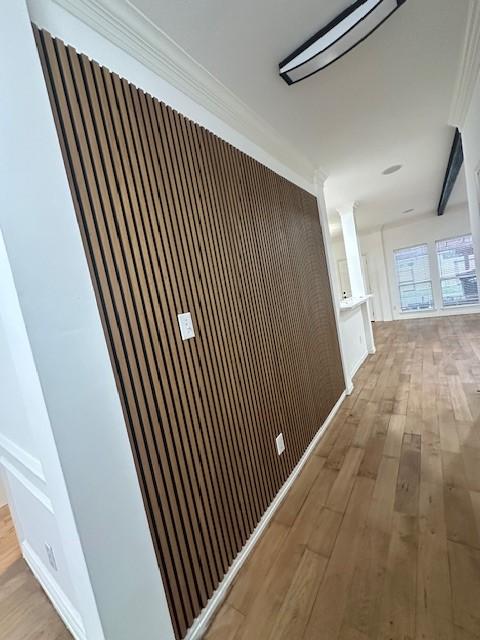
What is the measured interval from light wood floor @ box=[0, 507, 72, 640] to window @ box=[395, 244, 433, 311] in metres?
9.02

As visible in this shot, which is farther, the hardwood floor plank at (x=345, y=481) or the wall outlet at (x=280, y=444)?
the wall outlet at (x=280, y=444)

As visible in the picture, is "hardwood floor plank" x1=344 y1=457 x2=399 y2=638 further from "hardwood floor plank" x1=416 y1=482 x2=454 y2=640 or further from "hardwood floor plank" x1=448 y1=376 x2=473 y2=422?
"hardwood floor plank" x1=448 y1=376 x2=473 y2=422

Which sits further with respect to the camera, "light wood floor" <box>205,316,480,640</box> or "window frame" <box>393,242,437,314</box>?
"window frame" <box>393,242,437,314</box>

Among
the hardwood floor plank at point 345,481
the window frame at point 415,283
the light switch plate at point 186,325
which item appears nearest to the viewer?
the light switch plate at point 186,325

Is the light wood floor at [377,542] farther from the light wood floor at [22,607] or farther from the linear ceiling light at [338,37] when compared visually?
the linear ceiling light at [338,37]

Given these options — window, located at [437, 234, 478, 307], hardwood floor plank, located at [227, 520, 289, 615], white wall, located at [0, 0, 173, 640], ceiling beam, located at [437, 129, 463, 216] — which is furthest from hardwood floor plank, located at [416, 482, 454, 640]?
window, located at [437, 234, 478, 307]

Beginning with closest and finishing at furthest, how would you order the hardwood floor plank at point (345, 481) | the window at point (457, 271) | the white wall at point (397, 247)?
the hardwood floor plank at point (345, 481) < the window at point (457, 271) < the white wall at point (397, 247)

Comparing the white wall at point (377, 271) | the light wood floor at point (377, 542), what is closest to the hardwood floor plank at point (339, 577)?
the light wood floor at point (377, 542)

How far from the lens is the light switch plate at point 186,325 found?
128cm

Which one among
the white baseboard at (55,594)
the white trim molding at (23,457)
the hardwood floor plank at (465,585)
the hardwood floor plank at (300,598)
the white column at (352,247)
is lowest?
the hardwood floor plank at (300,598)

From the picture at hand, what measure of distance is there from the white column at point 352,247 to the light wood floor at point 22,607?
16.9 feet

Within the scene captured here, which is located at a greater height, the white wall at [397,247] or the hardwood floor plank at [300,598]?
the white wall at [397,247]

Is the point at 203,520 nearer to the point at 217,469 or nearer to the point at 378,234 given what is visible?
the point at 217,469

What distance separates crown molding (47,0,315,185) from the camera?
109 cm
